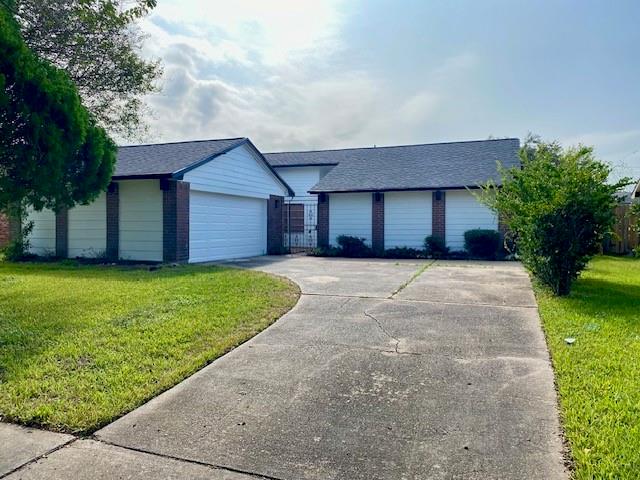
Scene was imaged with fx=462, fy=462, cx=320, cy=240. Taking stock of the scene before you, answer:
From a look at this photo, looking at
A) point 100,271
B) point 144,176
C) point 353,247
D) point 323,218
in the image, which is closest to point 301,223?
point 323,218

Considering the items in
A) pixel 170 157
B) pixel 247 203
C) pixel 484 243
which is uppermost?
pixel 170 157

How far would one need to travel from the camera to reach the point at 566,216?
7688mm

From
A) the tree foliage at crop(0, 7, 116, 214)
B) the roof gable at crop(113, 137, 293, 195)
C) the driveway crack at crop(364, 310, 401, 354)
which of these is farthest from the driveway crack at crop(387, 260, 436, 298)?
the roof gable at crop(113, 137, 293, 195)

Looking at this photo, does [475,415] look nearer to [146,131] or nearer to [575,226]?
[575,226]

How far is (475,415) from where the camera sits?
11.2 feet

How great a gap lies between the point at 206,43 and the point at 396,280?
24.3 feet

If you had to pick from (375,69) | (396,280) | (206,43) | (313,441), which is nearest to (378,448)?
(313,441)

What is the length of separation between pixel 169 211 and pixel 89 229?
3.35 meters

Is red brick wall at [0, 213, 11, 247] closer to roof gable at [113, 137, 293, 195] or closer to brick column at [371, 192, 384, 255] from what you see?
roof gable at [113, 137, 293, 195]

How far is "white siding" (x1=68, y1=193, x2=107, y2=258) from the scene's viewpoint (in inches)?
568

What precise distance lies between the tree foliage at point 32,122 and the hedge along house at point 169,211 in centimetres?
544

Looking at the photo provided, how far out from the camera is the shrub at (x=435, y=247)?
656 inches

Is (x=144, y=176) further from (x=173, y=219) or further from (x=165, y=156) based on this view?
(x=165, y=156)

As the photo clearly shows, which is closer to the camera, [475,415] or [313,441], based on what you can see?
[313,441]
